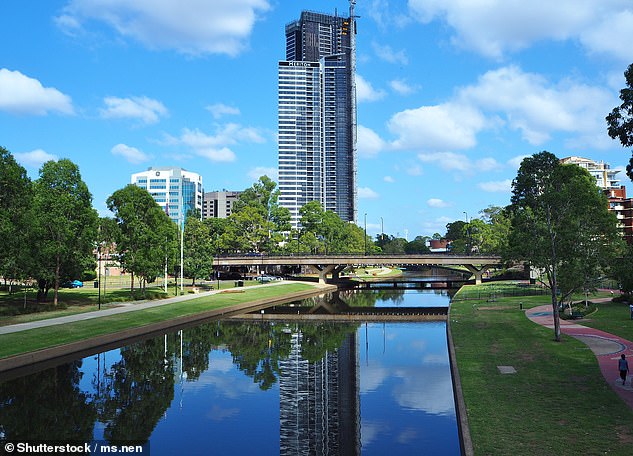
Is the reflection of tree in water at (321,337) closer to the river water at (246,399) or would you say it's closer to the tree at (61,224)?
the river water at (246,399)

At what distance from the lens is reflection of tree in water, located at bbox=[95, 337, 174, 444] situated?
25141 mm

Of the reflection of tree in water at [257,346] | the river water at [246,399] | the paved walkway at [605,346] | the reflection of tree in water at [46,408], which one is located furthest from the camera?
the reflection of tree in water at [257,346]

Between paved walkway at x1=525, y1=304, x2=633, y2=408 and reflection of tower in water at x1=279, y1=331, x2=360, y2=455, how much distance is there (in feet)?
42.2

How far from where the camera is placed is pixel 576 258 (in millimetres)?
40406

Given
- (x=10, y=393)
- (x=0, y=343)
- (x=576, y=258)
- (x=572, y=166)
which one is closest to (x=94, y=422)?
(x=10, y=393)

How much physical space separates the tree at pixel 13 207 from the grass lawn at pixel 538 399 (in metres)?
40.1

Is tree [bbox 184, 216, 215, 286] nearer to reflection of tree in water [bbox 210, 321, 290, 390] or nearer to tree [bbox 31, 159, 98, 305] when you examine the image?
tree [bbox 31, 159, 98, 305]

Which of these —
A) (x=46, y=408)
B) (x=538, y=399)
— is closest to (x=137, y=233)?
(x=46, y=408)

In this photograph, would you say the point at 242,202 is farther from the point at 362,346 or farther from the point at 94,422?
the point at 94,422

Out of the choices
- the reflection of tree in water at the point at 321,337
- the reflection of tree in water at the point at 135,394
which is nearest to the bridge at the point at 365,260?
the reflection of tree in water at the point at 321,337

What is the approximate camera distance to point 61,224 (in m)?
58.5

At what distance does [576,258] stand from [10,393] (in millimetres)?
39928

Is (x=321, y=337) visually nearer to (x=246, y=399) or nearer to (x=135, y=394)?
(x=246, y=399)

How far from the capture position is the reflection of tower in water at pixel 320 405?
23.4 m
